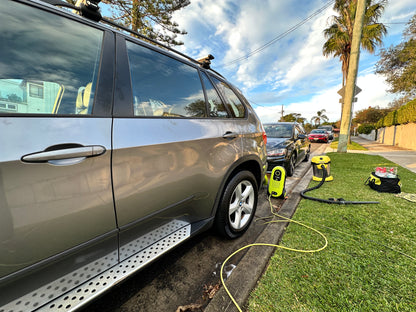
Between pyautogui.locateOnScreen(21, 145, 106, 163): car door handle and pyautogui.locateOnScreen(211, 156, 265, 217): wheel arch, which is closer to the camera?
pyautogui.locateOnScreen(21, 145, 106, 163): car door handle

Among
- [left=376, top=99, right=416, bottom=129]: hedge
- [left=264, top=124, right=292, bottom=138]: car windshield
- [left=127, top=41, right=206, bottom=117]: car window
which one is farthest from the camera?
[left=376, top=99, right=416, bottom=129]: hedge

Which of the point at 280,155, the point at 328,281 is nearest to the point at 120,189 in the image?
the point at 328,281

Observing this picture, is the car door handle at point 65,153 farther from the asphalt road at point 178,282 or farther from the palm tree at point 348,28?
the palm tree at point 348,28

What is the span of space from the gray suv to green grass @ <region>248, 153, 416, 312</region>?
33.6 inches

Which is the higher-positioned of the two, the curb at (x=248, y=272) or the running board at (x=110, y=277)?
the running board at (x=110, y=277)

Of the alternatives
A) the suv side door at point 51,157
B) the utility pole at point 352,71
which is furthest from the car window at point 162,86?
the utility pole at point 352,71

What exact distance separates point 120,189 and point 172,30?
1197 cm

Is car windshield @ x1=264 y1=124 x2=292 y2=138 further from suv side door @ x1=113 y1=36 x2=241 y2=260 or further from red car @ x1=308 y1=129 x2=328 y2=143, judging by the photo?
red car @ x1=308 y1=129 x2=328 y2=143

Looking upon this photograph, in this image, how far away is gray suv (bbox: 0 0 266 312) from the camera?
0.76 m

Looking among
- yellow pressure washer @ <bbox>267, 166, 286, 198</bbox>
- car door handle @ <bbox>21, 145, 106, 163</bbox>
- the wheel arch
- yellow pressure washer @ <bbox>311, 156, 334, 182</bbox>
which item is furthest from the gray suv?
yellow pressure washer @ <bbox>311, 156, 334, 182</bbox>

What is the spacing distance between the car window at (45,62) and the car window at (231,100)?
1334mm

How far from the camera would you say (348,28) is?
12.8m

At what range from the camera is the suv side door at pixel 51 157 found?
2.41 ft

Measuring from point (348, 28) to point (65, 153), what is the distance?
61.1ft
